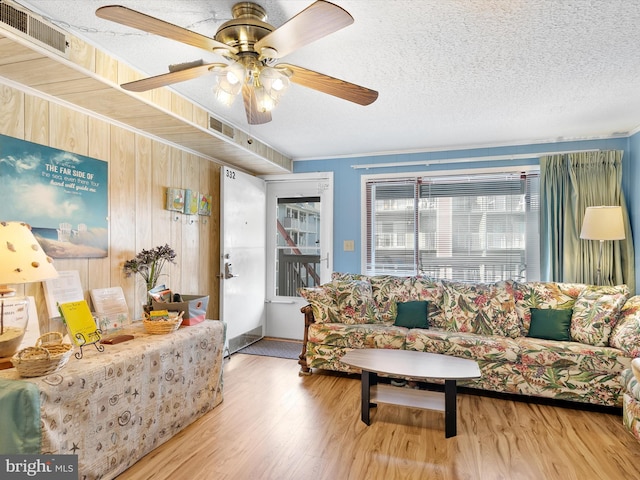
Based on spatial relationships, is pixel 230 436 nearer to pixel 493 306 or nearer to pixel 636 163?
pixel 493 306

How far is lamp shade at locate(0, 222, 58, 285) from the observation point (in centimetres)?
167

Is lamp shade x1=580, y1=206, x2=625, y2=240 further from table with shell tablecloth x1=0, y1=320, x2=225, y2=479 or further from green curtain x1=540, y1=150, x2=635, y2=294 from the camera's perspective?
table with shell tablecloth x1=0, y1=320, x2=225, y2=479

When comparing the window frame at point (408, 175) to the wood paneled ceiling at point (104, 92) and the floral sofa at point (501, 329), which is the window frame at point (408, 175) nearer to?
the floral sofa at point (501, 329)

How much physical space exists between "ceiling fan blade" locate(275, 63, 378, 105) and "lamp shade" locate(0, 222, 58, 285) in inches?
57.6

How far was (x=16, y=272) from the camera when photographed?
1.68 metres

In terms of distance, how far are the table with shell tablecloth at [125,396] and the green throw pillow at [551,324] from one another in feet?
8.99

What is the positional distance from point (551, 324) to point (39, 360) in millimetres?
3603

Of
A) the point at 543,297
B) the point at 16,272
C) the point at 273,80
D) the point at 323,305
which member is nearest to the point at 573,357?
the point at 543,297

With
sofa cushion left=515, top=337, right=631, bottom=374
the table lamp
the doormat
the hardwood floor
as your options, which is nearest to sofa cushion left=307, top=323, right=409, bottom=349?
the hardwood floor

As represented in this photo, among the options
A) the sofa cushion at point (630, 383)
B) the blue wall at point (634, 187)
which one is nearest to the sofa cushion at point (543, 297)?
the blue wall at point (634, 187)

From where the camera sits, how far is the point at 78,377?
1.79 m

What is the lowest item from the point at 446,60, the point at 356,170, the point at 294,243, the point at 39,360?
the point at 39,360

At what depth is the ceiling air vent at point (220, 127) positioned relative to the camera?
3.15 m

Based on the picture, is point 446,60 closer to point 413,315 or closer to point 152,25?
point 152,25
